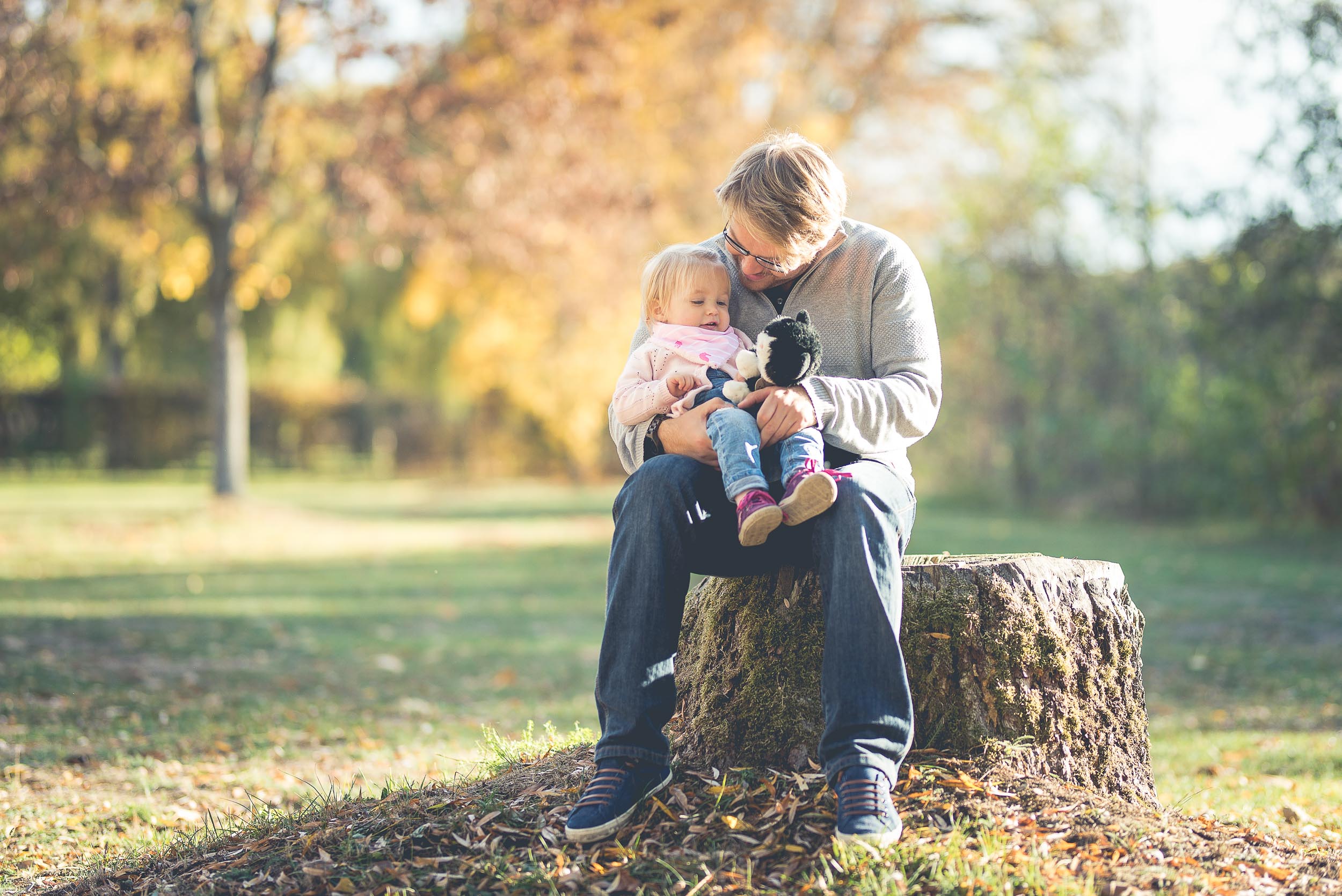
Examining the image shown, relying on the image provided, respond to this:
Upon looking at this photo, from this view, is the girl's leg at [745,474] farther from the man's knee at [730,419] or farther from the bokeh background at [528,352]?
the bokeh background at [528,352]

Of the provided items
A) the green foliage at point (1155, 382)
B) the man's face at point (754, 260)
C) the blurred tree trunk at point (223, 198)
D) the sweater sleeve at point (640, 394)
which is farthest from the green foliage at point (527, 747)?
the blurred tree trunk at point (223, 198)

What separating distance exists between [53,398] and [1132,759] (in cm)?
2355

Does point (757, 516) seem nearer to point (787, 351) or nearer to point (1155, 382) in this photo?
point (787, 351)

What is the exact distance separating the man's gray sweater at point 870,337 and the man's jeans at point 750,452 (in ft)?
0.40

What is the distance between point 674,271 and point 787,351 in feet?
1.67

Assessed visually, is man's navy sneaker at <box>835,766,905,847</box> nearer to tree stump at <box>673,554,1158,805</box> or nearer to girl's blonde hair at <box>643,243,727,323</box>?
tree stump at <box>673,554,1158,805</box>

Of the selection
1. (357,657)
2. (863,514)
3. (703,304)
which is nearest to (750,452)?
(863,514)

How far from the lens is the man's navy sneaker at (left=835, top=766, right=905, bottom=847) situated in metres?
2.60

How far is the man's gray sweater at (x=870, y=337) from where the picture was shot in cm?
312

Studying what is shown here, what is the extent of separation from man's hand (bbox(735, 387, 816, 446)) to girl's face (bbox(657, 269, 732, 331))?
0.41m

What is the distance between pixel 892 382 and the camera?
125 inches

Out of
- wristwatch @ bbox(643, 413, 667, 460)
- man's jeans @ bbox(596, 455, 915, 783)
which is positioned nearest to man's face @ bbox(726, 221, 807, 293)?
wristwatch @ bbox(643, 413, 667, 460)

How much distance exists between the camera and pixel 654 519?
2.96 meters

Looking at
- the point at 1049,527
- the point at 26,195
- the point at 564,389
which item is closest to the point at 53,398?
the point at 564,389
